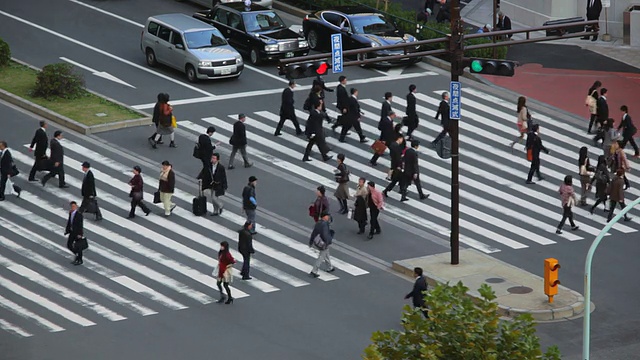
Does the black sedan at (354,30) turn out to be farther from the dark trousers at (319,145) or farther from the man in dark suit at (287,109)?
the dark trousers at (319,145)

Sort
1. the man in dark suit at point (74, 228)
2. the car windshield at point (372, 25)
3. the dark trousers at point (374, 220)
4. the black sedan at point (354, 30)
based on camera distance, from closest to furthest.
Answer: the man in dark suit at point (74, 228)
the dark trousers at point (374, 220)
the black sedan at point (354, 30)
the car windshield at point (372, 25)

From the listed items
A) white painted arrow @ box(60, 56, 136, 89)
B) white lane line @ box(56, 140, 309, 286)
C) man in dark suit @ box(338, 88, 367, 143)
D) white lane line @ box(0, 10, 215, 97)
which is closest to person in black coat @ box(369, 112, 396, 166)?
man in dark suit @ box(338, 88, 367, 143)

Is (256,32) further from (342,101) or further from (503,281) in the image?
(503,281)

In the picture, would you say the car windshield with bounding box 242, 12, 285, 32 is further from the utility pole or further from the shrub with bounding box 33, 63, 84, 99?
the utility pole

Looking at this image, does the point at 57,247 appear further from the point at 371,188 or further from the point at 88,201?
the point at 371,188

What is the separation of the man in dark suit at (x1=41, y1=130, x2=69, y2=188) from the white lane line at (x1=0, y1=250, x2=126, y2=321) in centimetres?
403

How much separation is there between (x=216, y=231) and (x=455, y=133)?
19.1 ft

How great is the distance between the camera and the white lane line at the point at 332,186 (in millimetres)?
30344

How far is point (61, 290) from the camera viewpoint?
2703 cm

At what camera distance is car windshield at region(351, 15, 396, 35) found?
4219cm

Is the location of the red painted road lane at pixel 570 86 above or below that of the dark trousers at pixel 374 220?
below

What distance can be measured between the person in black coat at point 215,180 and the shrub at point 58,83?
8204 mm

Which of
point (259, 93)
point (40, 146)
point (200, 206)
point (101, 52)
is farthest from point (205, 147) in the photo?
point (101, 52)

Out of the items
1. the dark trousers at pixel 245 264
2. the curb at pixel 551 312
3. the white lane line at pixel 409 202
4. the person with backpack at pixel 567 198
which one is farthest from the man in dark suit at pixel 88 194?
the person with backpack at pixel 567 198
